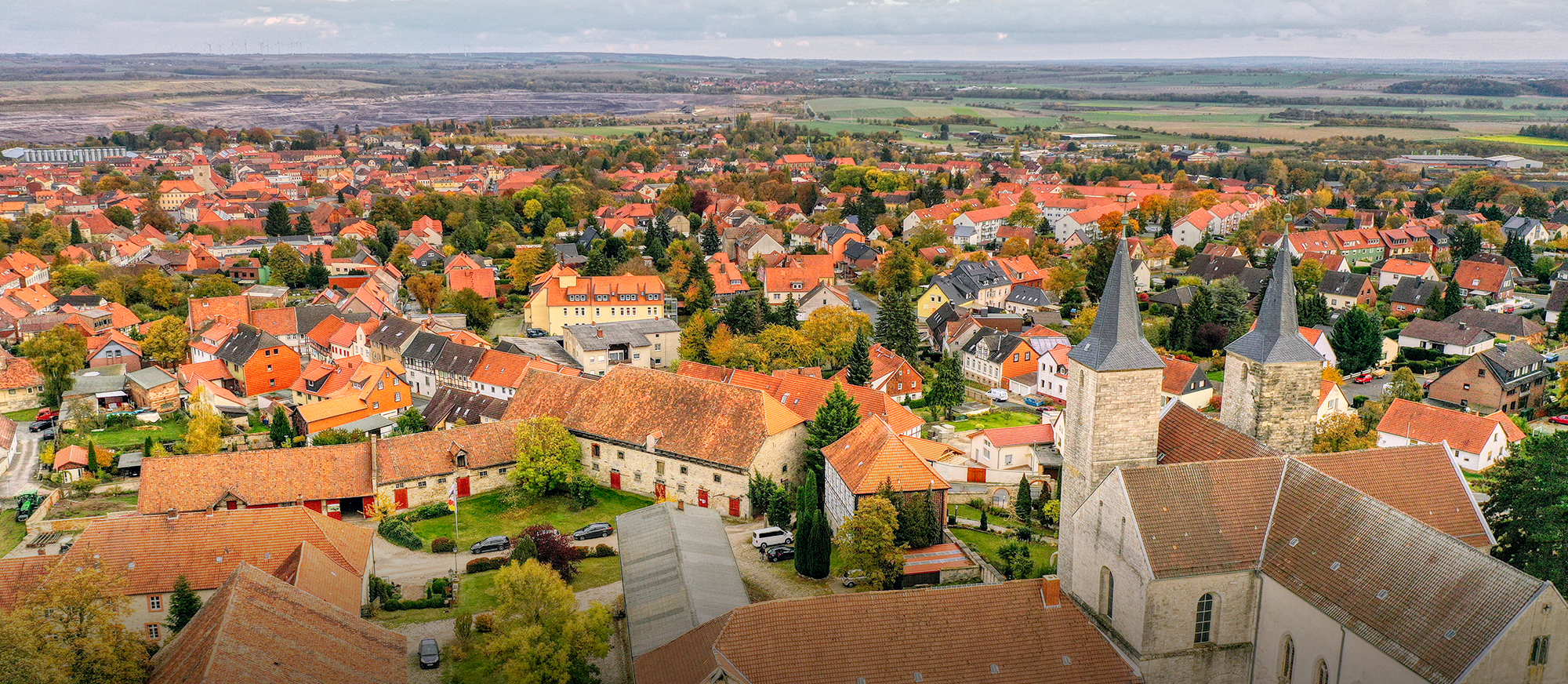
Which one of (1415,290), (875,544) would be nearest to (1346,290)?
(1415,290)

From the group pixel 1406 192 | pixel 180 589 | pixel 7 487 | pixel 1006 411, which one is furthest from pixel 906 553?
pixel 1406 192

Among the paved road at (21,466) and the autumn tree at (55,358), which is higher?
the autumn tree at (55,358)

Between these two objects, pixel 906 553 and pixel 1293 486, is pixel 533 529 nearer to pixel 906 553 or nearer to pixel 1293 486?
pixel 906 553

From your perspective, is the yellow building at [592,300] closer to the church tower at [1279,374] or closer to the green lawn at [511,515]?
the green lawn at [511,515]

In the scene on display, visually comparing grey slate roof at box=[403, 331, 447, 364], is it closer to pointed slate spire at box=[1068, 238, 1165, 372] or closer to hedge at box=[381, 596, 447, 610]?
hedge at box=[381, 596, 447, 610]

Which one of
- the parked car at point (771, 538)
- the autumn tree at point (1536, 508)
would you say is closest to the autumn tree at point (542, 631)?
the parked car at point (771, 538)

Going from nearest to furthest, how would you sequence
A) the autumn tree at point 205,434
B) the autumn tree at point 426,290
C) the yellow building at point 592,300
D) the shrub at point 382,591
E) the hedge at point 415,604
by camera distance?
the hedge at point 415,604, the shrub at point 382,591, the autumn tree at point 205,434, the yellow building at point 592,300, the autumn tree at point 426,290

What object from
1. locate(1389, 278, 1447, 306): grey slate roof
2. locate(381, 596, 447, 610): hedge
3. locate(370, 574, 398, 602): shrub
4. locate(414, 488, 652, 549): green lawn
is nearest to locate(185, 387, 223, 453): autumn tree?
locate(414, 488, 652, 549): green lawn
